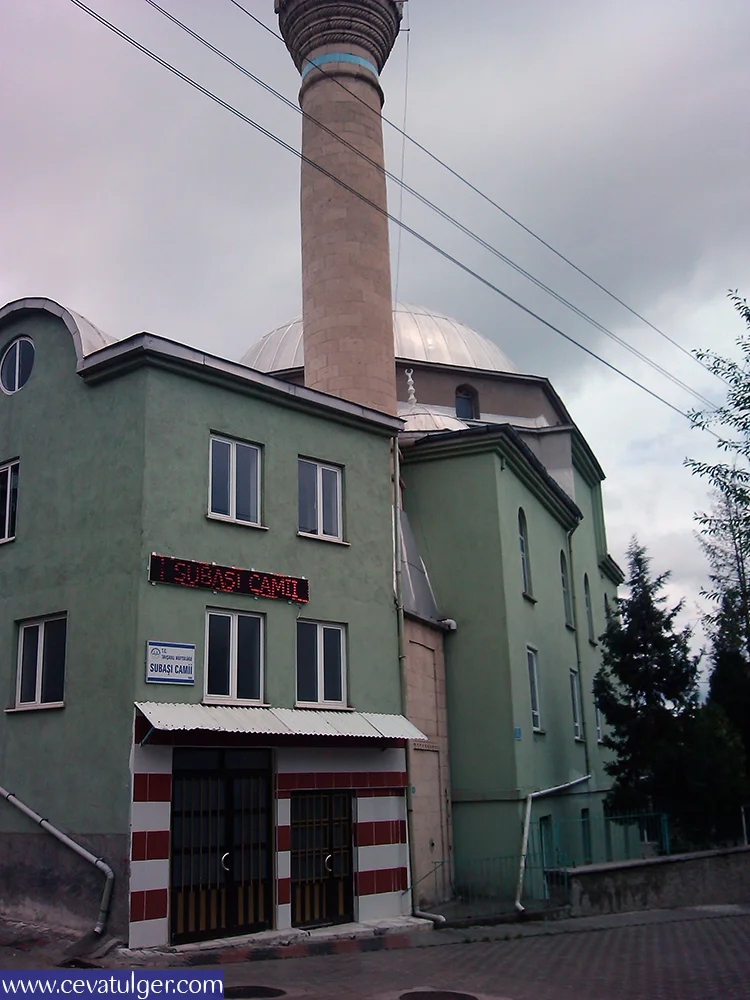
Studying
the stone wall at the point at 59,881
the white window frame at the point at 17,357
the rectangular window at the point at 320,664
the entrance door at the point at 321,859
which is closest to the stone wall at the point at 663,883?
the entrance door at the point at 321,859

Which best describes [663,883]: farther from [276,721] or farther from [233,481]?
[233,481]

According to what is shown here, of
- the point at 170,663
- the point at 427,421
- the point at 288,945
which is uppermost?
the point at 427,421

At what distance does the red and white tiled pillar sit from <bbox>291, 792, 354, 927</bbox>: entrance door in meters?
2.26

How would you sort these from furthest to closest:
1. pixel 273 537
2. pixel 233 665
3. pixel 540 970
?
1. pixel 273 537
2. pixel 233 665
3. pixel 540 970

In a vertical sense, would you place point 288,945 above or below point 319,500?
below

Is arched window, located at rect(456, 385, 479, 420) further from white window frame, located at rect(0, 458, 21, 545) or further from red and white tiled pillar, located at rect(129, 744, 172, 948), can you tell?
red and white tiled pillar, located at rect(129, 744, 172, 948)

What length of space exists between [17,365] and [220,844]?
753 cm

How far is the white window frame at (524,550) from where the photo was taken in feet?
64.8

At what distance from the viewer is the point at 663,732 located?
19.0m

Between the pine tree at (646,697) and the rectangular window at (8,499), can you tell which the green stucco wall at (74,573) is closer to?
the rectangular window at (8,499)

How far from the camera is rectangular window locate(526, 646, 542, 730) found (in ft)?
62.4

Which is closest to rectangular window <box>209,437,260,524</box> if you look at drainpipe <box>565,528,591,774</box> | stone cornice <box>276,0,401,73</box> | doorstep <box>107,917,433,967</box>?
doorstep <box>107,917,433,967</box>

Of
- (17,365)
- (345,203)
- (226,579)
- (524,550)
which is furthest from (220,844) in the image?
(345,203)

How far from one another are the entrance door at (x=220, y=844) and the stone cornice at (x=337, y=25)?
17036 millimetres
